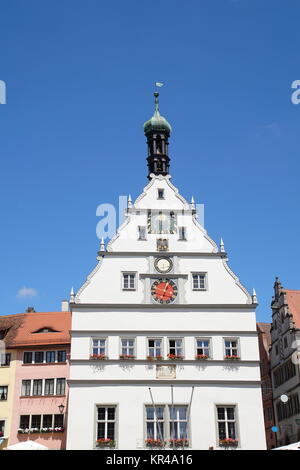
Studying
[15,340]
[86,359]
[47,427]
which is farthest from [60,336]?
[86,359]

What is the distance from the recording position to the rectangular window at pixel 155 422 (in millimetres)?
29359

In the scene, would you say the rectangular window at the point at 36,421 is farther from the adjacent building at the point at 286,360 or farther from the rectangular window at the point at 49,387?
the adjacent building at the point at 286,360

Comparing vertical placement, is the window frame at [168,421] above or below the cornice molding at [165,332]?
below

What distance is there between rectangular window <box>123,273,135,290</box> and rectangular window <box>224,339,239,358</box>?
6.04 m

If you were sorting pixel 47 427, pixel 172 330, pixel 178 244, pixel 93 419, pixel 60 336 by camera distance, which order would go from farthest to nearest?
pixel 60 336 → pixel 47 427 → pixel 178 244 → pixel 172 330 → pixel 93 419

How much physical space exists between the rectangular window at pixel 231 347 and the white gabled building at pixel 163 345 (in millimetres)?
55

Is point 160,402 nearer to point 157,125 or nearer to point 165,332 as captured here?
point 165,332

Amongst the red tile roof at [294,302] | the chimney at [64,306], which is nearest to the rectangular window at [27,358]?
the chimney at [64,306]

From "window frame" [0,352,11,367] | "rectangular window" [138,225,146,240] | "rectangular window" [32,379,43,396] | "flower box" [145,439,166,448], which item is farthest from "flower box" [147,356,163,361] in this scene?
"window frame" [0,352,11,367]

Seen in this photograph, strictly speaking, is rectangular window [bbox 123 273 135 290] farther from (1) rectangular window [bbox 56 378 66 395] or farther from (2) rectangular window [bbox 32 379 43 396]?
(2) rectangular window [bbox 32 379 43 396]

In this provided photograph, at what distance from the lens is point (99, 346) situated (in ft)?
102

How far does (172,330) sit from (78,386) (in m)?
5.83
